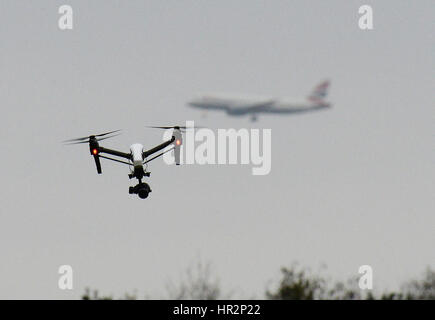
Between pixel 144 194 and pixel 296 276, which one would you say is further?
pixel 296 276

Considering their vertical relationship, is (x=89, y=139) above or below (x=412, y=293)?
above
